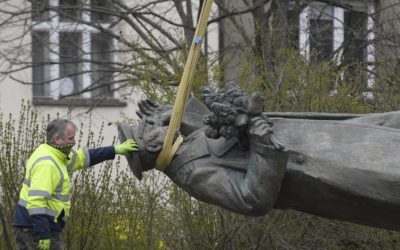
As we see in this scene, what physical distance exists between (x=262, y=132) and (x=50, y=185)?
2.82 metres

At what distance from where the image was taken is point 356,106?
11.9 meters

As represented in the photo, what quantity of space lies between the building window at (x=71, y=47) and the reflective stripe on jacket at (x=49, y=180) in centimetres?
774

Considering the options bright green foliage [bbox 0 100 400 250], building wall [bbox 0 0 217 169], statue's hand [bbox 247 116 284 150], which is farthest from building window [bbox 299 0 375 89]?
statue's hand [bbox 247 116 284 150]

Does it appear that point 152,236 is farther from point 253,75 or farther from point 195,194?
point 195,194

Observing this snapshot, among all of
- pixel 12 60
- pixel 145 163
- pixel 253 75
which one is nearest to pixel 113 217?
pixel 253 75

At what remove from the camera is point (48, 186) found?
8.31 m

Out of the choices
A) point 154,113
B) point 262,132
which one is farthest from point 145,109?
point 262,132

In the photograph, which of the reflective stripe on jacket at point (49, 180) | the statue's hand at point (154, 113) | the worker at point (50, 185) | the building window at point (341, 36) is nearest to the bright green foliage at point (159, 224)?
the worker at point (50, 185)

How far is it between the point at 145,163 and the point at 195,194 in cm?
36

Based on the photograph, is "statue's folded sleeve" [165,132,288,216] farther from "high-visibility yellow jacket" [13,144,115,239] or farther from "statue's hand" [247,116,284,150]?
"high-visibility yellow jacket" [13,144,115,239]

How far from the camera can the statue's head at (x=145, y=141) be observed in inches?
250

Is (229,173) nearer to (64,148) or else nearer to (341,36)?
(64,148)

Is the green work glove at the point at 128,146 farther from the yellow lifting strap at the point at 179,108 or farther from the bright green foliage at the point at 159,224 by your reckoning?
the bright green foliage at the point at 159,224

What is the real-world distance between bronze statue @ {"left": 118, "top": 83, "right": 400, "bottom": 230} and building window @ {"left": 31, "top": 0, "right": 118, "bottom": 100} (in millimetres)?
10121
